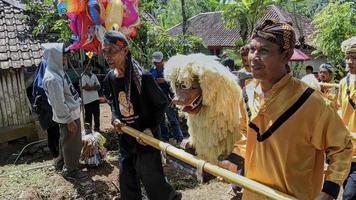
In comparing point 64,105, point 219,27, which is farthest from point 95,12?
point 219,27

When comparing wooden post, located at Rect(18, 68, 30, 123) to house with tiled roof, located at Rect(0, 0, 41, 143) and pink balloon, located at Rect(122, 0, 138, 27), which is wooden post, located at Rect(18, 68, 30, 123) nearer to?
house with tiled roof, located at Rect(0, 0, 41, 143)

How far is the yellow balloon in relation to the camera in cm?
444

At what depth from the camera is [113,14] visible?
4461mm

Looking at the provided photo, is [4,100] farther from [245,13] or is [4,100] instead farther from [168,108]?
[245,13]

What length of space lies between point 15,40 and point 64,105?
167 inches

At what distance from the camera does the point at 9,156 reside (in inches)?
293

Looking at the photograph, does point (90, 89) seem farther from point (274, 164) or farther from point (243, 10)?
point (243, 10)

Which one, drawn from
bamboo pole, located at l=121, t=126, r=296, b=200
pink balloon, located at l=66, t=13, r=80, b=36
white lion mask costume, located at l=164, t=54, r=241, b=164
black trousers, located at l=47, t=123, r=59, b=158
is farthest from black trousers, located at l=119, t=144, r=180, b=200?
black trousers, located at l=47, t=123, r=59, b=158

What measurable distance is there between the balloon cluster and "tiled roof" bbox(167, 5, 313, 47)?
71.4 ft

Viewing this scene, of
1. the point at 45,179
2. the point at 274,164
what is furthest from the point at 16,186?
the point at 274,164

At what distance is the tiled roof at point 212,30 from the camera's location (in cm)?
2934

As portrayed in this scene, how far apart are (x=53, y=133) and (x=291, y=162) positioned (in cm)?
458

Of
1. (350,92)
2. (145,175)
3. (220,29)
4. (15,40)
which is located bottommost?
(145,175)

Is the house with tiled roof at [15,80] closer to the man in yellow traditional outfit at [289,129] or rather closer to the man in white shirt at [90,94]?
the man in white shirt at [90,94]
